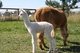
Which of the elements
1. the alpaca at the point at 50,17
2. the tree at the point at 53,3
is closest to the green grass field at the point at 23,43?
the alpaca at the point at 50,17

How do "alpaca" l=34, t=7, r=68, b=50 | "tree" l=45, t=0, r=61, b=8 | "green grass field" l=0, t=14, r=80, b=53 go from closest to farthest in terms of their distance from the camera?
"alpaca" l=34, t=7, r=68, b=50 → "green grass field" l=0, t=14, r=80, b=53 → "tree" l=45, t=0, r=61, b=8

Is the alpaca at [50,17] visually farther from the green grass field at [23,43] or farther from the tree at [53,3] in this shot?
the tree at [53,3]

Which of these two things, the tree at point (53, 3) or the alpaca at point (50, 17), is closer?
the alpaca at point (50, 17)

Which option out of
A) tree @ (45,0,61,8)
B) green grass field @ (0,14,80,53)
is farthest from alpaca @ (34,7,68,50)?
tree @ (45,0,61,8)

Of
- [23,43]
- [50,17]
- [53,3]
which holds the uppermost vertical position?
[50,17]

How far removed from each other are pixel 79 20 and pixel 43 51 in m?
10.00

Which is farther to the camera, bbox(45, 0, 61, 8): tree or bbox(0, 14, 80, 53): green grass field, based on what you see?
bbox(45, 0, 61, 8): tree

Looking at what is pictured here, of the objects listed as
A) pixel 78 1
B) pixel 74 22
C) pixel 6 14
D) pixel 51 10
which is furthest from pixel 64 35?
pixel 78 1

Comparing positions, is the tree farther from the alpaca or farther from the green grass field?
the alpaca

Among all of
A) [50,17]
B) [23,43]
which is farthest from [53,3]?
[50,17]

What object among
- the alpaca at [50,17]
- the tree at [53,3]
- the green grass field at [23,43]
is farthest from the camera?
the tree at [53,3]

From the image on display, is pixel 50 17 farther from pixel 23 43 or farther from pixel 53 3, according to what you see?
pixel 53 3

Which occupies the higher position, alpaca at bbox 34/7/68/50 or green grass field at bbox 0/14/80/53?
alpaca at bbox 34/7/68/50

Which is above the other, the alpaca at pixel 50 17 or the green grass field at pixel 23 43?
the alpaca at pixel 50 17
